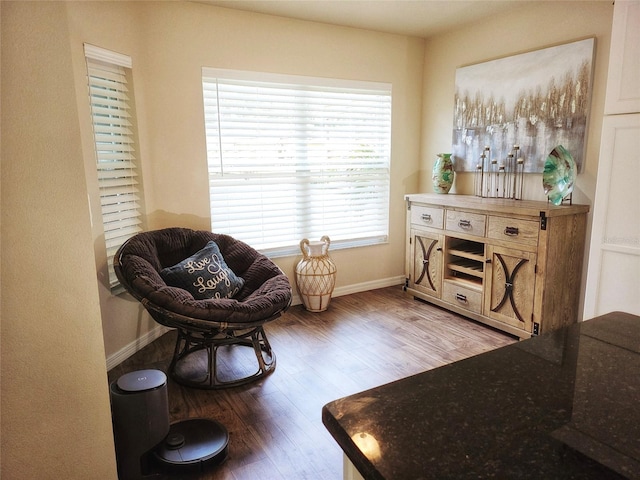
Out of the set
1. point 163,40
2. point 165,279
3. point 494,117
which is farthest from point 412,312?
point 163,40

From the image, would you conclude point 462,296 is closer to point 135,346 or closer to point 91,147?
point 135,346

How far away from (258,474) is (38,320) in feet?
3.86

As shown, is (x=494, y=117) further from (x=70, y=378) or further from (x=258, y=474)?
(x=70, y=378)

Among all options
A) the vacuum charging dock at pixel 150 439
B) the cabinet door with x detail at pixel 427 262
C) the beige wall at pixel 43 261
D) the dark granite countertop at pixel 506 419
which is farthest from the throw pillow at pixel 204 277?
the dark granite countertop at pixel 506 419

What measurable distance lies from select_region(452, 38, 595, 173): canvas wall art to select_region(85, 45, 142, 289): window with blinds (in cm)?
286

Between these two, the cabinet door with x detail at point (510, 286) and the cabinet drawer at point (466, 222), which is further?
the cabinet drawer at point (466, 222)

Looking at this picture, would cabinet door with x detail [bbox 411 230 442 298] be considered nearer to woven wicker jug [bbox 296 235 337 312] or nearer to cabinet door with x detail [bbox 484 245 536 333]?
cabinet door with x detail [bbox 484 245 536 333]

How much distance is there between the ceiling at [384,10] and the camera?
11.0ft

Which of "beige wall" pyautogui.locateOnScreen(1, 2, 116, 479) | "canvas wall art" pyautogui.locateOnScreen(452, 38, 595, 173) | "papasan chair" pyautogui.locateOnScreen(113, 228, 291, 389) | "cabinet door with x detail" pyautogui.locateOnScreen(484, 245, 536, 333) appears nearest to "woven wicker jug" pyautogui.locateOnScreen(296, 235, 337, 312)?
"papasan chair" pyautogui.locateOnScreen(113, 228, 291, 389)

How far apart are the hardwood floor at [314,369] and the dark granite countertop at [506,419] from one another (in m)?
1.35

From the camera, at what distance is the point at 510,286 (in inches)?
128

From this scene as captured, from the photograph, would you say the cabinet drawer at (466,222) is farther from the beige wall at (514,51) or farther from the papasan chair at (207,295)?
the papasan chair at (207,295)

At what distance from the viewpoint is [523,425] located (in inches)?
26.9

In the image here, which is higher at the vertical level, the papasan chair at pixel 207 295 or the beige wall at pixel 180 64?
the beige wall at pixel 180 64
